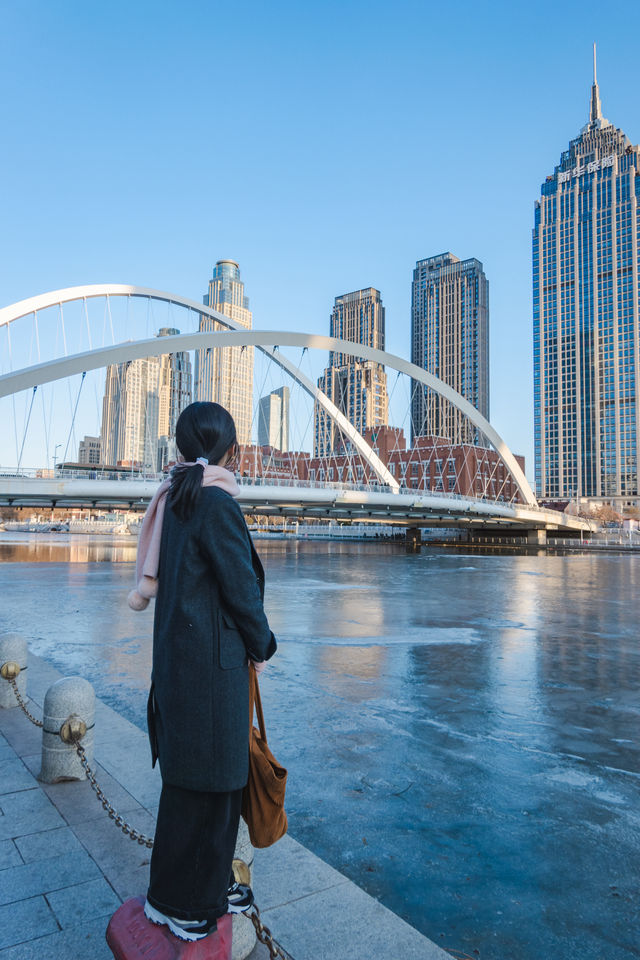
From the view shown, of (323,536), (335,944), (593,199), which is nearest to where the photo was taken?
(335,944)

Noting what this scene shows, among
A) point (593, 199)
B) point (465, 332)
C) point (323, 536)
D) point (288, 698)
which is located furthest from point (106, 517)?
point (288, 698)

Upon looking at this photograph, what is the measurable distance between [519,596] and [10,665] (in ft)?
49.1

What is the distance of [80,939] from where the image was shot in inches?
93.2

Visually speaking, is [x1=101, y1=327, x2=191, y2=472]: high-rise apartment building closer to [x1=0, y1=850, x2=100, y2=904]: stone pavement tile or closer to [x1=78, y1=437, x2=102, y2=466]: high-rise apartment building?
[x1=78, y1=437, x2=102, y2=466]: high-rise apartment building

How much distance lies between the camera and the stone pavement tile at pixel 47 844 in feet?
9.71

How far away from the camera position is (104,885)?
2723 mm

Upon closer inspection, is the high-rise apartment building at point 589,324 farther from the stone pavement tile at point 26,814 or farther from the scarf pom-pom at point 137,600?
the scarf pom-pom at point 137,600

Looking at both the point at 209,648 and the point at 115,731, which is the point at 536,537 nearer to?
the point at 115,731

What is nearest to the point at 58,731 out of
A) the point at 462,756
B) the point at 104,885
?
the point at 104,885

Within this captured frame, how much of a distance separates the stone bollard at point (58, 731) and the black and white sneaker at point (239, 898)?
6.31 feet

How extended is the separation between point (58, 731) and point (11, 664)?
186cm

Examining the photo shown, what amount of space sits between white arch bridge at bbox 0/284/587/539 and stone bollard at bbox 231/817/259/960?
30065 mm

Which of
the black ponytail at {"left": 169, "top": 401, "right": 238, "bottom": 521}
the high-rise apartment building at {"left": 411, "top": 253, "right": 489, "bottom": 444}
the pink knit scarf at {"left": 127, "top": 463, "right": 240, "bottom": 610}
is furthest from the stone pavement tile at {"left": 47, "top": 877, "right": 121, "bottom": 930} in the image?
the high-rise apartment building at {"left": 411, "top": 253, "right": 489, "bottom": 444}

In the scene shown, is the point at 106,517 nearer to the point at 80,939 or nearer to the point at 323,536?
the point at 323,536
